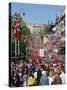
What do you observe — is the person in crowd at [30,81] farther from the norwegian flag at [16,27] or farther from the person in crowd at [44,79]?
the norwegian flag at [16,27]

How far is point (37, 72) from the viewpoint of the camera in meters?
2.02

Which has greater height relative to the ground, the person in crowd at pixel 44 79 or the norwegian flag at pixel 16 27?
the norwegian flag at pixel 16 27

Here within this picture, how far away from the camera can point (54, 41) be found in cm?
207

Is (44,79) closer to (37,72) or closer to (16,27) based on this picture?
(37,72)

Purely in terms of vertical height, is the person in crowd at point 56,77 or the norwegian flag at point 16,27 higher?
the norwegian flag at point 16,27

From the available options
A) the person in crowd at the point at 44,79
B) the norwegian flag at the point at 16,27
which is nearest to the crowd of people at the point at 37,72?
the person in crowd at the point at 44,79

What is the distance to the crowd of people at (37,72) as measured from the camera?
198 centimetres

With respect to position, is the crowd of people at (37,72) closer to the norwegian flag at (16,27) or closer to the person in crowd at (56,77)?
the person in crowd at (56,77)

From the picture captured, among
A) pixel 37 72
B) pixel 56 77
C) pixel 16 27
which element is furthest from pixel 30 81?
pixel 16 27

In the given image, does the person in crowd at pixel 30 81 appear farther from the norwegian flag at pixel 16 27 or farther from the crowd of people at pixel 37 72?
the norwegian flag at pixel 16 27

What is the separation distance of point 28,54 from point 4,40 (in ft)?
0.66

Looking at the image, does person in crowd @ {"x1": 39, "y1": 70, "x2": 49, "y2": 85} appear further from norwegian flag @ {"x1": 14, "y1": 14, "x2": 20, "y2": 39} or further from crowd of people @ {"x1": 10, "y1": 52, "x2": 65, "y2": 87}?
norwegian flag @ {"x1": 14, "y1": 14, "x2": 20, "y2": 39}

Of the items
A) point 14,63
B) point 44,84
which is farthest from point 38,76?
point 14,63

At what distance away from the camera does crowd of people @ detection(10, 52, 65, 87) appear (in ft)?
6.49
